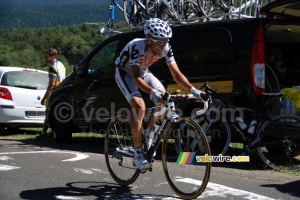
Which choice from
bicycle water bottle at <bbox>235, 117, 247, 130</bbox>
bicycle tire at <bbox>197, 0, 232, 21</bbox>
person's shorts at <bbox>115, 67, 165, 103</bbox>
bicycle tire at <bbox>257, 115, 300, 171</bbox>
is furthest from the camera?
bicycle tire at <bbox>197, 0, 232, 21</bbox>

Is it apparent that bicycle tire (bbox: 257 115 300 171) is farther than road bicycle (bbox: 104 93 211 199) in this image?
Yes

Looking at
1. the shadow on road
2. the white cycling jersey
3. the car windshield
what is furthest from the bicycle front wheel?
the car windshield

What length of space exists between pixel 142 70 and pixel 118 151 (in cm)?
101

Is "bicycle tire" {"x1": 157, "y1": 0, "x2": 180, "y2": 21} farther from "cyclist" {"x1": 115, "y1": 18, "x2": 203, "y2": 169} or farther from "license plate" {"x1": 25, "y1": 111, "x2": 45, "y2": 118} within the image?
"cyclist" {"x1": 115, "y1": 18, "x2": 203, "y2": 169}

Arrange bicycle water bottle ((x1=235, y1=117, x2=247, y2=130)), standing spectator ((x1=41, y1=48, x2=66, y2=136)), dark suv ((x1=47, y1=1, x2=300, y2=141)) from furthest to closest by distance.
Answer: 1. standing spectator ((x1=41, y1=48, x2=66, y2=136))
2. dark suv ((x1=47, y1=1, x2=300, y2=141))
3. bicycle water bottle ((x1=235, y1=117, x2=247, y2=130))

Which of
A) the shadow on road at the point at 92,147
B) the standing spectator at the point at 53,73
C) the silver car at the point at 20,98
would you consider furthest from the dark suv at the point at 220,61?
the silver car at the point at 20,98

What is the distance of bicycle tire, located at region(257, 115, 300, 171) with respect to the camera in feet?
19.3

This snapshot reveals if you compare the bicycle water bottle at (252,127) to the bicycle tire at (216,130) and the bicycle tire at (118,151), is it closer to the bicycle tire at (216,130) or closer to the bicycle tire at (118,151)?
the bicycle tire at (216,130)

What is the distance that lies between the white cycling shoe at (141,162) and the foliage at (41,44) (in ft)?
149

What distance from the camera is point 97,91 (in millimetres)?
8438

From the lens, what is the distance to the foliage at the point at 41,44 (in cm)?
5494

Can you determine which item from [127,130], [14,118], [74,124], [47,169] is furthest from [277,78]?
[14,118]

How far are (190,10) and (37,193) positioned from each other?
7523 mm

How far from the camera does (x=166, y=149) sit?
4.45 meters
